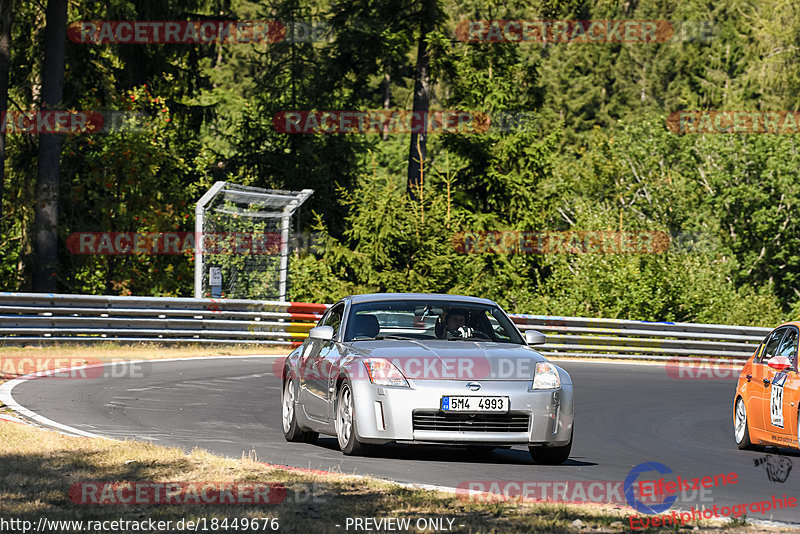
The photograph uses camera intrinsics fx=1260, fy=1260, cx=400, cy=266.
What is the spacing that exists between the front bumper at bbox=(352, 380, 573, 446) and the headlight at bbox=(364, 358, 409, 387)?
2.2 inches

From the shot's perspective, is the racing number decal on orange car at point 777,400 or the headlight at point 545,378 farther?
the racing number decal on orange car at point 777,400

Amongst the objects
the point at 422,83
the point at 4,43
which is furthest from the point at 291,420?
the point at 422,83

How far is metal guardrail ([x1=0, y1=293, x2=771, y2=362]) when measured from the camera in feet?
83.1

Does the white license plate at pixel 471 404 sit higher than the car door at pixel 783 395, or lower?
higher

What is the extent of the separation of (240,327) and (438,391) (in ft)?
60.9

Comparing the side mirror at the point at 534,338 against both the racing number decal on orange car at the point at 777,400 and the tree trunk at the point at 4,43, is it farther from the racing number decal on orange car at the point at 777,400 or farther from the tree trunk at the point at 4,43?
the tree trunk at the point at 4,43

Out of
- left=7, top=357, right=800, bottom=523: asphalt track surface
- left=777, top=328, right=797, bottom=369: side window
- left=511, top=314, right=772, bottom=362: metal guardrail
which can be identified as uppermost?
left=777, top=328, right=797, bottom=369: side window

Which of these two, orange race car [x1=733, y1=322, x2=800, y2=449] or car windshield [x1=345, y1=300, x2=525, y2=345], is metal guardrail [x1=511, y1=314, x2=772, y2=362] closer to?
orange race car [x1=733, y1=322, x2=800, y2=449]

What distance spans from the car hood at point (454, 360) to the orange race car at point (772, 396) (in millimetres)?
2735

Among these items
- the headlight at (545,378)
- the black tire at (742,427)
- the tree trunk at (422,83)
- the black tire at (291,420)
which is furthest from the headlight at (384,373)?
the tree trunk at (422,83)

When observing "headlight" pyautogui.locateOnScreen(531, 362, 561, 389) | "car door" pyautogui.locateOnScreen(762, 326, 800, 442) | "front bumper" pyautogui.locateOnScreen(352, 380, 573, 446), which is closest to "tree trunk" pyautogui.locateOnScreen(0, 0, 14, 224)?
"front bumper" pyautogui.locateOnScreen(352, 380, 573, 446)

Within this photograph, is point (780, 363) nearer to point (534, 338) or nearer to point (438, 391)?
point (534, 338)

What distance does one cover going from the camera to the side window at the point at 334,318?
1235 centimetres

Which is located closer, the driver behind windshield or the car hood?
the car hood
